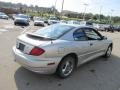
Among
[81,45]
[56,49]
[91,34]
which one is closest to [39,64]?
[56,49]

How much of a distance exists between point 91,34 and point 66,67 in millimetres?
1798

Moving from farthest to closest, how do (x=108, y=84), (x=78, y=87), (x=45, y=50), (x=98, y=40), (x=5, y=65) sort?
(x=98, y=40) < (x=5, y=65) < (x=108, y=84) < (x=78, y=87) < (x=45, y=50)

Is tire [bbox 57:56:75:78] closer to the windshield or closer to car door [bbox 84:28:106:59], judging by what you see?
the windshield

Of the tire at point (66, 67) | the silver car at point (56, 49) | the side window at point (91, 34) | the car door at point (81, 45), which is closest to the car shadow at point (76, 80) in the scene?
the tire at point (66, 67)

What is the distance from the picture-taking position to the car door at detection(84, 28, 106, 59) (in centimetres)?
535

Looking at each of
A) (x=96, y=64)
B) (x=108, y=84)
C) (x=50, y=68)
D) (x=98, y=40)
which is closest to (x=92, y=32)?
(x=98, y=40)

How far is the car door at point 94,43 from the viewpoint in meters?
5.35

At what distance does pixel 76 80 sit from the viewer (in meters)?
4.56

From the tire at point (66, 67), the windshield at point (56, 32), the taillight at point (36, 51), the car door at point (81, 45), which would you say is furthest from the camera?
the car door at point (81, 45)

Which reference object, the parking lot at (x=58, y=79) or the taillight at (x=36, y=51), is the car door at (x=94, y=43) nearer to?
the parking lot at (x=58, y=79)

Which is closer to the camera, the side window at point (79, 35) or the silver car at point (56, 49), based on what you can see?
the silver car at point (56, 49)

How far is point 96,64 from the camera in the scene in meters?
6.14

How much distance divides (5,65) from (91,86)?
2.79m

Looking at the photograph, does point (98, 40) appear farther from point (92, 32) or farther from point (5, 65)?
point (5, 65)
